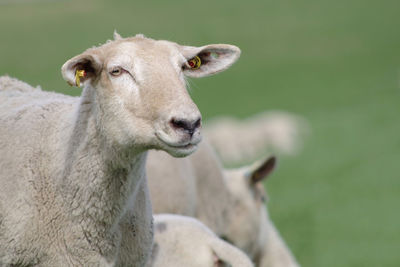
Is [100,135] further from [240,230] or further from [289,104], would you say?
[289,104]

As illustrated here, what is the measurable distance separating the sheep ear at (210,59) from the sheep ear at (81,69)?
0.54 metres

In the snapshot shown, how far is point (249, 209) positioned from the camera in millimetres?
7555

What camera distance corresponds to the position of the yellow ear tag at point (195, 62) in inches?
176

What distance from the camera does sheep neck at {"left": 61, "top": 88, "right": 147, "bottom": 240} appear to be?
4281 mm

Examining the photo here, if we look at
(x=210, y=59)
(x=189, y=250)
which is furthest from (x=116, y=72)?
(x=189, y=250)

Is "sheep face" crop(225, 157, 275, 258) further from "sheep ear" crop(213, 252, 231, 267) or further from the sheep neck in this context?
the sheep neck

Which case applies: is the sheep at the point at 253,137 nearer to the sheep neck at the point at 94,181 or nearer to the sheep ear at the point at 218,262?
the sheep ear at the point at 218,262

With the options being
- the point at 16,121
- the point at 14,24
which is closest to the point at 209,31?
the point at 14,24

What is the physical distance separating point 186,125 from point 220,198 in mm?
3527

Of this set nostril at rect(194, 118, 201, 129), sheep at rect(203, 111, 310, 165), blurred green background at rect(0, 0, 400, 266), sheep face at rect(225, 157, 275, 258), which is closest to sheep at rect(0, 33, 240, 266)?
nostril at rect(194, 118, 201, 129)

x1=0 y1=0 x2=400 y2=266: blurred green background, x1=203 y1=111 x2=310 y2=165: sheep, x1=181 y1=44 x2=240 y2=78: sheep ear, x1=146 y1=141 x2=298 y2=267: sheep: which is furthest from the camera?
x1=203 y1=111 x2=310 y2=165: sheep

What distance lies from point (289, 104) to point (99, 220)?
23084 mm

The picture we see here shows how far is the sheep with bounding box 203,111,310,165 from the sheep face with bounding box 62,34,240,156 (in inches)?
541

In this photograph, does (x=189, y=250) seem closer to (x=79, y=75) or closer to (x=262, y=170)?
(x=79, y=75)
